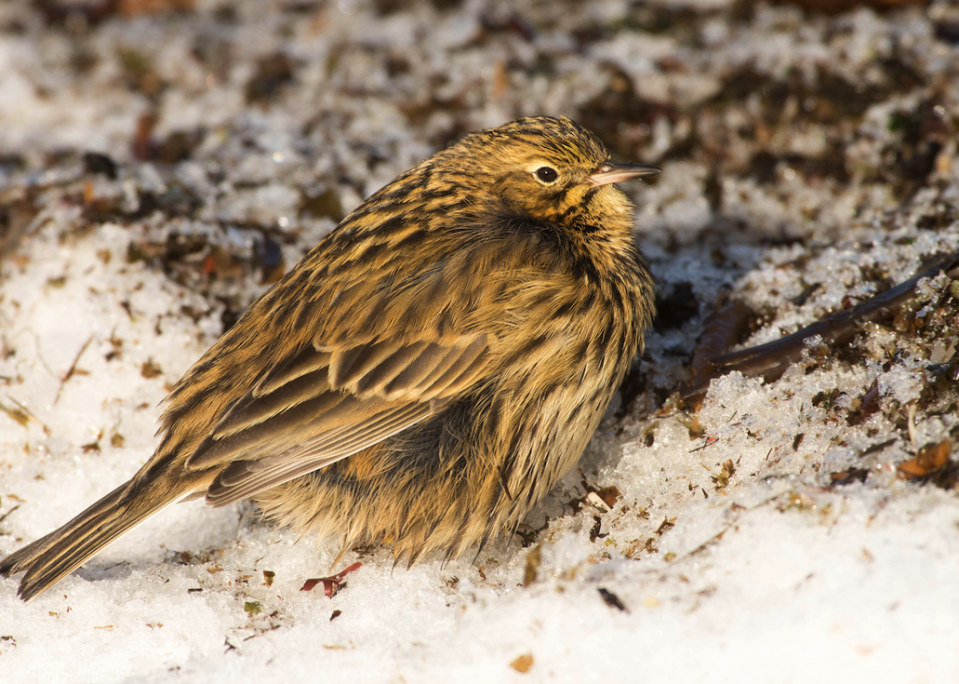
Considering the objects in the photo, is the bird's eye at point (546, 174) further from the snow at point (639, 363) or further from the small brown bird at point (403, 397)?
the snow at point (639, 363)

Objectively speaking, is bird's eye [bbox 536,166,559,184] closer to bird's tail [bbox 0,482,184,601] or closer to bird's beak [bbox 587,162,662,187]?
bird's beak [bbox 587,162,662,187]

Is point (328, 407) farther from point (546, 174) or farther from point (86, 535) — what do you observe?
point (546, 174)

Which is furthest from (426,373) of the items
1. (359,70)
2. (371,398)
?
(359,70)

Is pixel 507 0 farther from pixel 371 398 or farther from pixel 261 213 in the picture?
pixel 371 398

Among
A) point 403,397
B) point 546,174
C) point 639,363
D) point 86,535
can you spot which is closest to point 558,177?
point 546,174

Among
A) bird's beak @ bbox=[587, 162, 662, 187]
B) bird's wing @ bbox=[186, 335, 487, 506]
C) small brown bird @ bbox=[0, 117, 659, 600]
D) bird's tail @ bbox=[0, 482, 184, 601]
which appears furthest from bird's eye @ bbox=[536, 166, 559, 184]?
bird's tail @ bbox=[0, 482, 184, 601]
